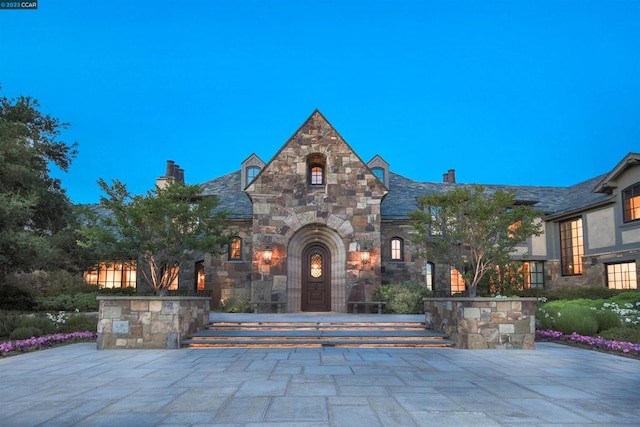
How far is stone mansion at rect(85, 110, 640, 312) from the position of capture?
1812 centimetres

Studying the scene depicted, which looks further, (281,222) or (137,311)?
(281,222)

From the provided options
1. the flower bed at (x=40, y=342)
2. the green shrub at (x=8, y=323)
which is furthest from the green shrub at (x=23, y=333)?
the green shrub at (x=8, y=323)

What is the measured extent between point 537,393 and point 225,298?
15.7m

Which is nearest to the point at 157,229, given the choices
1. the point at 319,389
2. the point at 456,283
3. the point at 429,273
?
the point at 319,389

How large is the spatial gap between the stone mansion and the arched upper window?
1.9 inches

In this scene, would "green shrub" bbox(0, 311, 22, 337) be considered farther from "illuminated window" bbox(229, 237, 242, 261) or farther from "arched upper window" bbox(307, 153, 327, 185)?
"arched upper window" bbox(307, 153, 327, 185)

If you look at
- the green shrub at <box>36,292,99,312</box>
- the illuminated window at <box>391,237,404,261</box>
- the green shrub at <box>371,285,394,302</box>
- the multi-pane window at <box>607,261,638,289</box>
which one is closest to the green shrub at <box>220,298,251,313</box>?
the green shrub at <box>36,292,99,312</box>

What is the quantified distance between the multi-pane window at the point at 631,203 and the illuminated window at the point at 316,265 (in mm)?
Result: 13220

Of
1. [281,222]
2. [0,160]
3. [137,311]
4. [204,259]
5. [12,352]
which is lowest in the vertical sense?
[12,352]

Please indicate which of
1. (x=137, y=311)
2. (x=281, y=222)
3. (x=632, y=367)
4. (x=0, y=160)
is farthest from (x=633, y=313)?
(x=0, y=160)

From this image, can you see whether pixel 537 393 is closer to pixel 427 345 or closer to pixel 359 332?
pixel 427 345

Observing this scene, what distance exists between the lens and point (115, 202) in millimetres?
12672

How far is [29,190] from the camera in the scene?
1684 cm

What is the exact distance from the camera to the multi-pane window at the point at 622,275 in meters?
17.9
